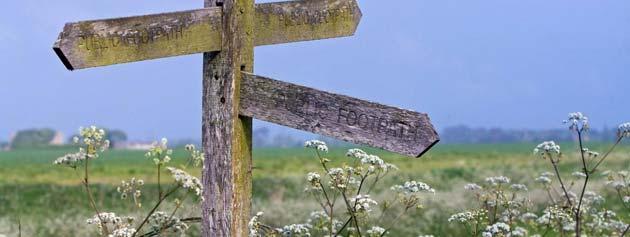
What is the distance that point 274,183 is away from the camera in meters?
32.2

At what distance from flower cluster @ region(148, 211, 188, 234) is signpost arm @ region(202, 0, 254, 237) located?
127 mm

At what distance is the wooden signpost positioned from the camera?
5.14m

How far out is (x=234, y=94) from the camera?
5691 mm

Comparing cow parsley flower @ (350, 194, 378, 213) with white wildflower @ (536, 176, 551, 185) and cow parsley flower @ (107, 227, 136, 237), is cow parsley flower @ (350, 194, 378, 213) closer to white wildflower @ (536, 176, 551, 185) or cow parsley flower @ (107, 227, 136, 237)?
cow parsley flower @ (107, 227, 136, 237)

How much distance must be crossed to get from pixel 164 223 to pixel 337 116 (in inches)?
41.7

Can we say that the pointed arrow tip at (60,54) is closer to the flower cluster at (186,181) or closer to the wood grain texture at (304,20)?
the flower cluster at (186,181)

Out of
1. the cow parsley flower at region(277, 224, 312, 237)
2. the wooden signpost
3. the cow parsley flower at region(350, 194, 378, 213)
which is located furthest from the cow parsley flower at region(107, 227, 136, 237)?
the cow parsley flower at region(350, 194, 378, 213)

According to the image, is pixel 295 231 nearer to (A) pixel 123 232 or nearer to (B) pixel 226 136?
(B) pixel 226 136

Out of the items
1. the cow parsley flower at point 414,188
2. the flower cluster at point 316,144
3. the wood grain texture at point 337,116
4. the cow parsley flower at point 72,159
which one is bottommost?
the cow parsley flower at point 414,188

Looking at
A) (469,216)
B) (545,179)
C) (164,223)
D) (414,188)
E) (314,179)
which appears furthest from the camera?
(545,179)

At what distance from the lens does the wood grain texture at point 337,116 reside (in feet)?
16.7

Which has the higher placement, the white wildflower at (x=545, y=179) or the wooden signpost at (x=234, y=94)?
the wooden signpost at (x=234, y=94)

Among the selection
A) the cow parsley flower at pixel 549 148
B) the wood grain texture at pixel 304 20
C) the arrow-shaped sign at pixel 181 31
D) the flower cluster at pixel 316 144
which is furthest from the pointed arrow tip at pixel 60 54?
the cow parsley flower at pixel 549 148

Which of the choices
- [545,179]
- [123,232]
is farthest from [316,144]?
[545,179]
